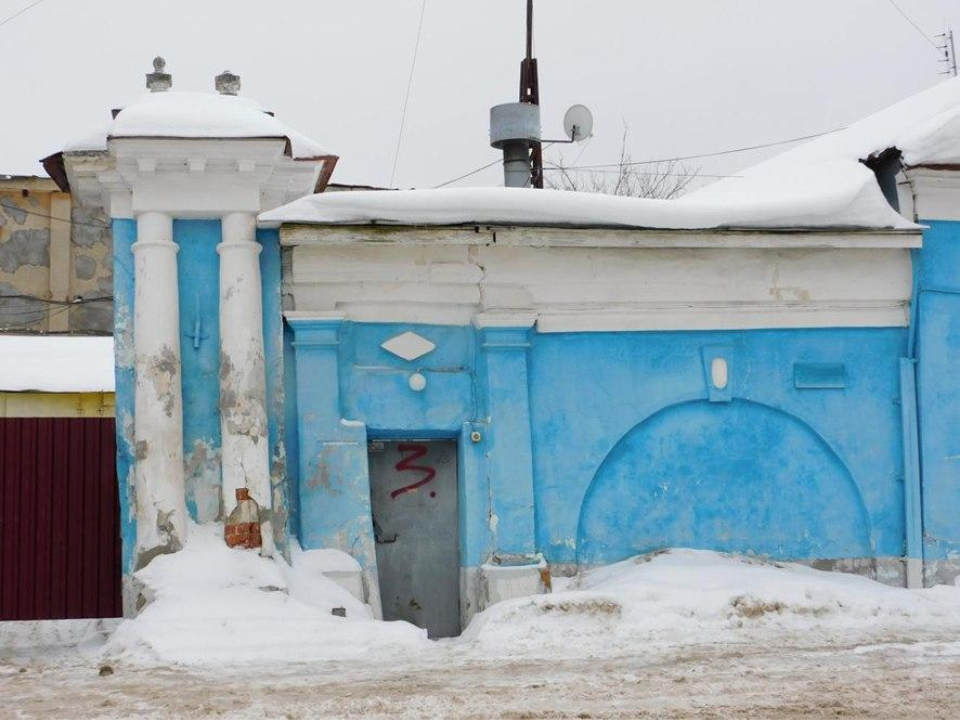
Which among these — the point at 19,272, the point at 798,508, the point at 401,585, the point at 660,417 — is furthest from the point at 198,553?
the point at 19,272

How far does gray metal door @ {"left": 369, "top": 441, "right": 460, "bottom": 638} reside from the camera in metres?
9.88

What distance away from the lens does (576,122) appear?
14.1 m

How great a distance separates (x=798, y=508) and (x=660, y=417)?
1.15m

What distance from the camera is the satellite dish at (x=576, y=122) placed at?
14031 mm

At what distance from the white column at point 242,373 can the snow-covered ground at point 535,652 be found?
0.36m

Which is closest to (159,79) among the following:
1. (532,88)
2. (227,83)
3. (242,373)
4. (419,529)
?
(227,83)

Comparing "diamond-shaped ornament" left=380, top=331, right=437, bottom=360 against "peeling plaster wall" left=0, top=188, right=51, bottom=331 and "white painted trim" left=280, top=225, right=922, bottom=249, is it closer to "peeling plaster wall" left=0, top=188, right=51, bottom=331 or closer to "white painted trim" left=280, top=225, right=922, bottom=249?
"white painted trim" left=280, top=225, right=922, bottom=249

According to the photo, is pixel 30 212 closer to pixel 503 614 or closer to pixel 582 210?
pixel 582 210

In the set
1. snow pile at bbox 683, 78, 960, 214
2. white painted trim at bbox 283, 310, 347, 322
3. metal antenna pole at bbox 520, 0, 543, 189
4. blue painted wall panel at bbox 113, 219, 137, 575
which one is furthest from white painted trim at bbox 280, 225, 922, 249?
metal antenna pole at bbox 520, 0, 543, 189

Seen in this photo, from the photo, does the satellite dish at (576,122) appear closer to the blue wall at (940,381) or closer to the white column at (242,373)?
the blue wall at (940,381)

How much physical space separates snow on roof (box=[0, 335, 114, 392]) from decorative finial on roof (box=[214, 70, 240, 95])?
6.21m

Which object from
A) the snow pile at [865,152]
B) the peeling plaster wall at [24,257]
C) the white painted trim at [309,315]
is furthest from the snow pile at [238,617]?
the peeling plaster wall at [24,257]

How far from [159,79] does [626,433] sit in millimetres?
3983

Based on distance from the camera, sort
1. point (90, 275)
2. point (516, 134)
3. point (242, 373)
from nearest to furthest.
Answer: point (242, 373) < point (516, 134) < point (90, 275)
